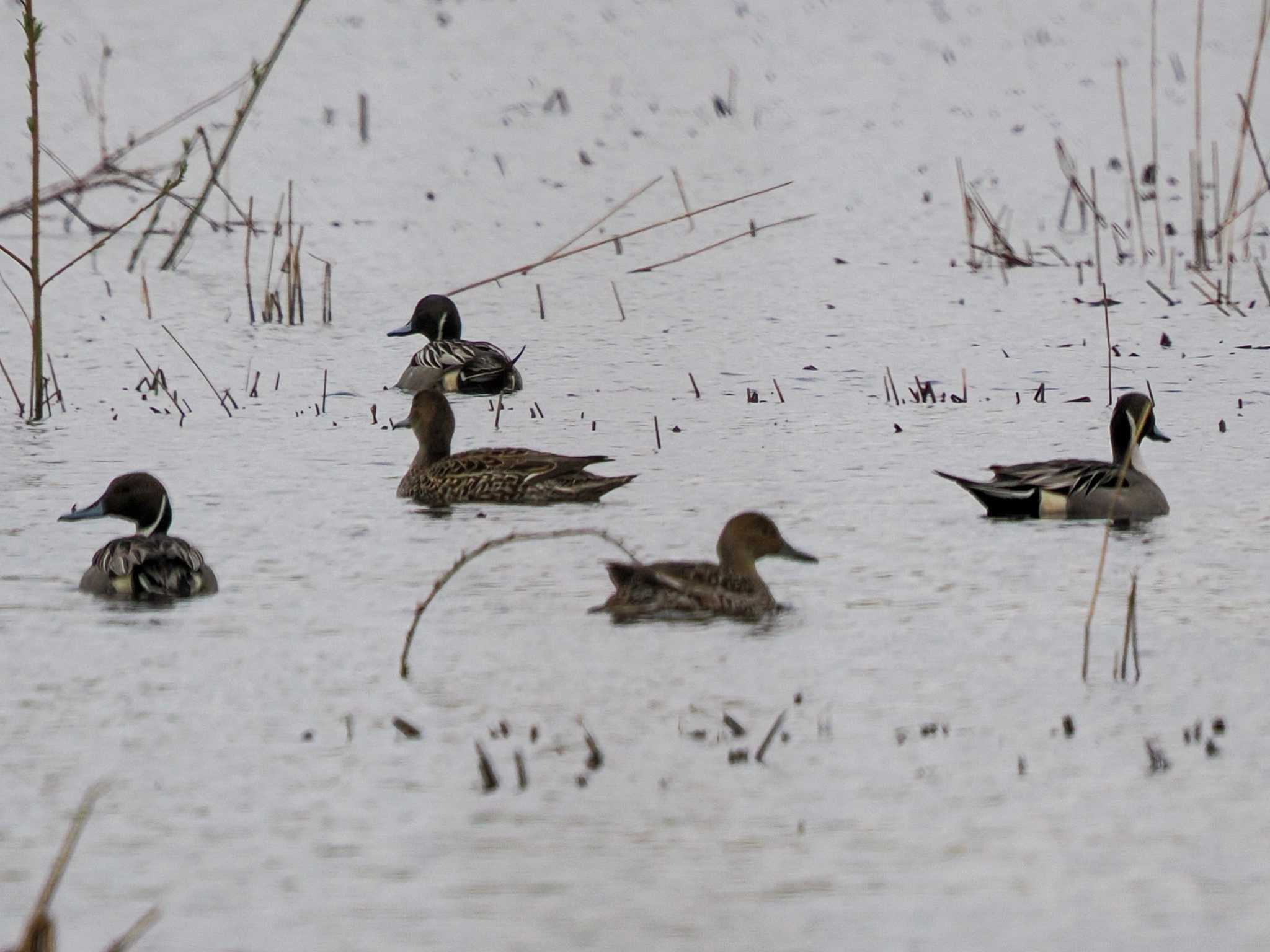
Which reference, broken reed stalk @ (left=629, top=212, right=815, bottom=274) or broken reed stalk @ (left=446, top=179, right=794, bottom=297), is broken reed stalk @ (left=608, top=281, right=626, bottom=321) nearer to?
broken reed stalk @ (left=629, top=212, right=815, bottom=274)

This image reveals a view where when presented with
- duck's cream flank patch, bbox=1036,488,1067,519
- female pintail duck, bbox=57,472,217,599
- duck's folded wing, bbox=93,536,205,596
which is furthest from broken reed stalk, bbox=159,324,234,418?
duck's cream flank patch, bbox=1036,488,1067,519

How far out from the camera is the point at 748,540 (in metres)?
6.71

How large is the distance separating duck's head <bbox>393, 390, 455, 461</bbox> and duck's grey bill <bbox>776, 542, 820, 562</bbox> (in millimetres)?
2637

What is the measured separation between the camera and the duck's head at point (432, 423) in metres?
9.16

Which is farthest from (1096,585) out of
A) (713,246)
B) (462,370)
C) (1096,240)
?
(1096,240)

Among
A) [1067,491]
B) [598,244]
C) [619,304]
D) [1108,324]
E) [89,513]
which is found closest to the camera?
[89,513]

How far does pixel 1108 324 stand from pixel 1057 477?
3.54m

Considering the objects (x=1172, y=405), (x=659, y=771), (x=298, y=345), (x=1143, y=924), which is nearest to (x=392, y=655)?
(x=659, y=771)

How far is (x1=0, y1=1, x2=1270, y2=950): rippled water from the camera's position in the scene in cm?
427

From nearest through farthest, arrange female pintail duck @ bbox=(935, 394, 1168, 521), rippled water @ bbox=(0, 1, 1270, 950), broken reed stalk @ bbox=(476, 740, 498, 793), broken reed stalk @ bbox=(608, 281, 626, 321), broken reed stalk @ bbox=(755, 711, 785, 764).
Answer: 1. rippled water @ bbox=(0, 1, 1270, 950)
2. broken reed stalk @ bbox=(476, 740, 498, 793)
3. broken reed stalk @ bbox=(755, 711, 785, 764)
4. female pintail duck @ bbox=(935, 394, 1168, 521)
5. broken reed stalk @ bbox=(608, 281, 626, 321)

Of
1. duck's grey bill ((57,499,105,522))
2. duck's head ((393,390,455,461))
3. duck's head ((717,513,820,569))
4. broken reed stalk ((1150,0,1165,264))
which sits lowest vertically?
duck's head ((717,513,820,569))

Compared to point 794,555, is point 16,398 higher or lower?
higher

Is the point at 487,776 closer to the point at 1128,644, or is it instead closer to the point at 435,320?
the point at 1128,644

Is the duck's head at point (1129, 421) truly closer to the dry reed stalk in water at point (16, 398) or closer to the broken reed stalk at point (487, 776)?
the broken reed stalk at point (487, 776)
